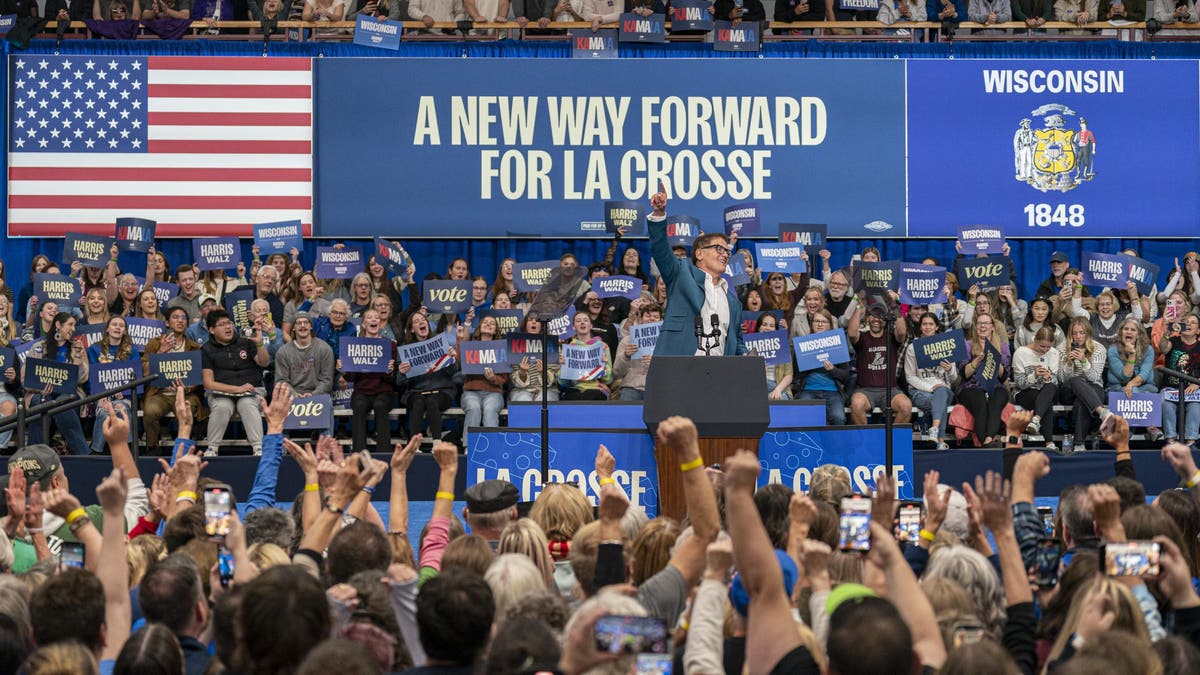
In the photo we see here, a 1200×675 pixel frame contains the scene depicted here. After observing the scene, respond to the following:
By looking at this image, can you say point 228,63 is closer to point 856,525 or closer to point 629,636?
point 856,525

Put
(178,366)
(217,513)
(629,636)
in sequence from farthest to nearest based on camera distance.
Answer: (178,366)
(217,513)
(629,636)

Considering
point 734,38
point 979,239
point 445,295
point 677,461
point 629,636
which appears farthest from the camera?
point 734,38

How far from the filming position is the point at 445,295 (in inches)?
465

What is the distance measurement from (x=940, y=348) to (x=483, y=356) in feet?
11.5

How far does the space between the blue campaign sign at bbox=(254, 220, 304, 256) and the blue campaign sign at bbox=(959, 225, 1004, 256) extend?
5.77 m

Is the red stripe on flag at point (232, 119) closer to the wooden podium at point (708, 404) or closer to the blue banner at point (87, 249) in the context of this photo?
the blue banner at point (87, 249)

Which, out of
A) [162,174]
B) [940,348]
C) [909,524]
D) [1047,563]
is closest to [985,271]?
[940,348]

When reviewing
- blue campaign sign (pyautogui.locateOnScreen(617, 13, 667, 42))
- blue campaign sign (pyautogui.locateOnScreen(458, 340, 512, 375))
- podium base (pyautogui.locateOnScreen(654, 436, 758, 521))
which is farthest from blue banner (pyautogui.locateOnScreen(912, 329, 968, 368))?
blue campaign sign (pyautogui.locateOnScreen(617, 13, 667, 42))

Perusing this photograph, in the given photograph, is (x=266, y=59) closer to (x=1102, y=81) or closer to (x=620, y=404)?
(x=620, y=404)

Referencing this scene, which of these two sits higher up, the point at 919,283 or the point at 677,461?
the point at 919,283

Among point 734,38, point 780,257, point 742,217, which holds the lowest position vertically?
point 780,257

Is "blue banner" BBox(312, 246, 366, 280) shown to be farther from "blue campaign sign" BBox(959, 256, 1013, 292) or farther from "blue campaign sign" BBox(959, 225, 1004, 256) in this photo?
"blue campaign sign" BBox(959, 225, 1004, 256)

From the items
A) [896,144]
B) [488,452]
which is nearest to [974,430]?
[896,144]

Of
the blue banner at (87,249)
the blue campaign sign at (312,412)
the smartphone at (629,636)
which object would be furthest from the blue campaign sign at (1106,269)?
the smartphone at (629,636)
